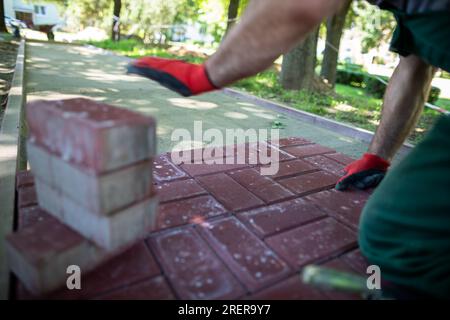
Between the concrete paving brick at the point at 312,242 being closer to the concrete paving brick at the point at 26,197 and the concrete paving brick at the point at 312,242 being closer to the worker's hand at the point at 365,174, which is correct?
the worker's hand at the point at 365,174

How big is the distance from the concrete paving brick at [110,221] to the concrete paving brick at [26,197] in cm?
40

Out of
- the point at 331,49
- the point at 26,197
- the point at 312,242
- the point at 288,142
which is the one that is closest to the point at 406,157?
the point at 312,242

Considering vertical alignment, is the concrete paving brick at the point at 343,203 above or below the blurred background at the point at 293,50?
below

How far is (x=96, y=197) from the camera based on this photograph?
94cm

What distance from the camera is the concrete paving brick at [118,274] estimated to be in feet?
3.48

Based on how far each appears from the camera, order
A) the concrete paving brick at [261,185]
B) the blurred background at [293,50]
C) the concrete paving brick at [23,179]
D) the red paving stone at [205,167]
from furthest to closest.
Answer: the blurred background at [293,50] < the red paving stone at [205,167] < the concrete paving brick at [261,185] < the concrete paving brick at [23,179]

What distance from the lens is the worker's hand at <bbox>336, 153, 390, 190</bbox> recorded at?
1934mm

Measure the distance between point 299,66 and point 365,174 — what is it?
502 cm

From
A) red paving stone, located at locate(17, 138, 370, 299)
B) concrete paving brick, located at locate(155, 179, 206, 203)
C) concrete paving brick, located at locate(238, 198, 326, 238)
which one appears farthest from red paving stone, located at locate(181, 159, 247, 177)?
concrete paving brick, located at locate(238, 198, 326, 238)

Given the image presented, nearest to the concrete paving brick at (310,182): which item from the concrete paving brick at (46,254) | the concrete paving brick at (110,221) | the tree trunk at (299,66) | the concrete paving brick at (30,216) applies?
the concrete paving brick at (110,221)
